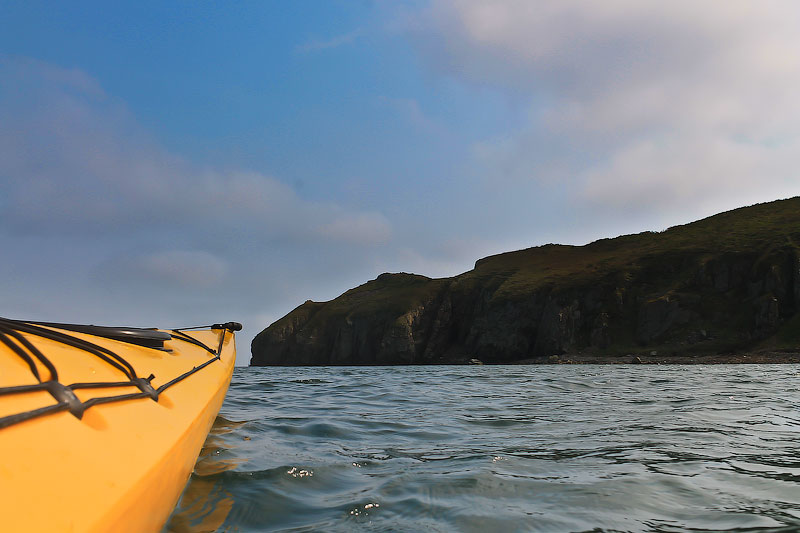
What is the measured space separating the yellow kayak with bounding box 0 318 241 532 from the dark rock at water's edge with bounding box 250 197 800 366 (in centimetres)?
5460

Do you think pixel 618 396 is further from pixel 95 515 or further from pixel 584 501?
pixel 95 515

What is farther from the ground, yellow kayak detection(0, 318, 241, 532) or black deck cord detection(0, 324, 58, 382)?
black deck cord detection(0, 324, 58, 382)

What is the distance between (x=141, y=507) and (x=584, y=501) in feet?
8.34

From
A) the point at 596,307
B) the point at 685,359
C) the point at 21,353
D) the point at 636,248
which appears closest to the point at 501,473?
the point at 21,353

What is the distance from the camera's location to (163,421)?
8.88 feet

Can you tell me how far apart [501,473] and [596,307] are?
64.8m

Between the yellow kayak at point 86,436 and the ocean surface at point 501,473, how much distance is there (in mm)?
658

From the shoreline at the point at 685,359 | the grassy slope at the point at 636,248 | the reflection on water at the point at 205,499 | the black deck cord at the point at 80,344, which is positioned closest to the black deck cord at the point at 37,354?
the black deck cord at the point at 80,344

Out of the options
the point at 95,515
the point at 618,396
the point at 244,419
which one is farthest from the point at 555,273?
the point at 95,515

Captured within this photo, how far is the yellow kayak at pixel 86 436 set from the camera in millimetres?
1492

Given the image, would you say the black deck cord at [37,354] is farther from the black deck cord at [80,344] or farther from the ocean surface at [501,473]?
the ocean surface at [501,473]

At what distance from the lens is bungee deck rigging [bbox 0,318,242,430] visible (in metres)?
1.92

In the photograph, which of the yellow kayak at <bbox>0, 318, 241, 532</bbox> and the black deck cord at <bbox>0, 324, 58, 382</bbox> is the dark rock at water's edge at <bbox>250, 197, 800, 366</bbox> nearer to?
the yellow kayak at <bbox>0, 318, 241, 532</bbox>

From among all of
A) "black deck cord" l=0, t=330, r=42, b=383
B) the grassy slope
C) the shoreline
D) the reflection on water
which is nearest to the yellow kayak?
"black deck cord" l=0, t=330, r=42, b=383
